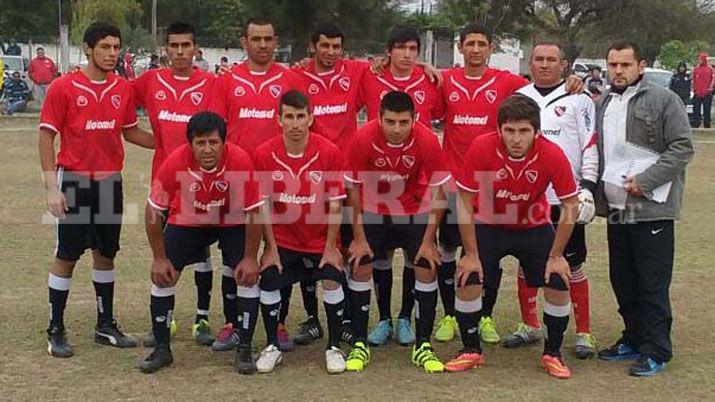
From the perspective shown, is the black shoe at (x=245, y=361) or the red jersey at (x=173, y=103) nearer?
the black shoe at (x=245, y=361)

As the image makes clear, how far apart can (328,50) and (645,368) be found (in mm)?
3051

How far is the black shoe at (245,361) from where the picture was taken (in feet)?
18.1

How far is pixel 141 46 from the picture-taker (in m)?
37.8

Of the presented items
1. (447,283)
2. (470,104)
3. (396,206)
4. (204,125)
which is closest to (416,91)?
(470,104)

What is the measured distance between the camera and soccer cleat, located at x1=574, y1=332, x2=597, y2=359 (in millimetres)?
5934

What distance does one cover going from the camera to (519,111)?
5344mm

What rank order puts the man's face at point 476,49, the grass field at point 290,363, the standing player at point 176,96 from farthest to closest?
the man's face at point 476,49 < the standing player at point 176,96 < the grass field at point 290,363

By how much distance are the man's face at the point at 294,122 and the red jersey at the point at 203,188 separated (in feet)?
1.03

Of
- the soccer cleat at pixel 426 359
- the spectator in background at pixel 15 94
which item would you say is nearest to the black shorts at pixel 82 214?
the soccer cleat at pixel 426 359

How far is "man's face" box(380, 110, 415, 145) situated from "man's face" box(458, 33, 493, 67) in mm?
839

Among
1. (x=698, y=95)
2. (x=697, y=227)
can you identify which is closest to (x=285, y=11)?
(x=698, y=95)

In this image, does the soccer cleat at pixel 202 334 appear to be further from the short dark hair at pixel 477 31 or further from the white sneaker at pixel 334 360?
the short dark hair at pixel 477 31

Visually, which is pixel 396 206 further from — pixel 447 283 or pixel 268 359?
pixel 268 359

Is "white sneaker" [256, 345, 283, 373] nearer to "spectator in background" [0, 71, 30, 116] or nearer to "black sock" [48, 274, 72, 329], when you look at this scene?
"black sock" [48, 274, 72, 329]
